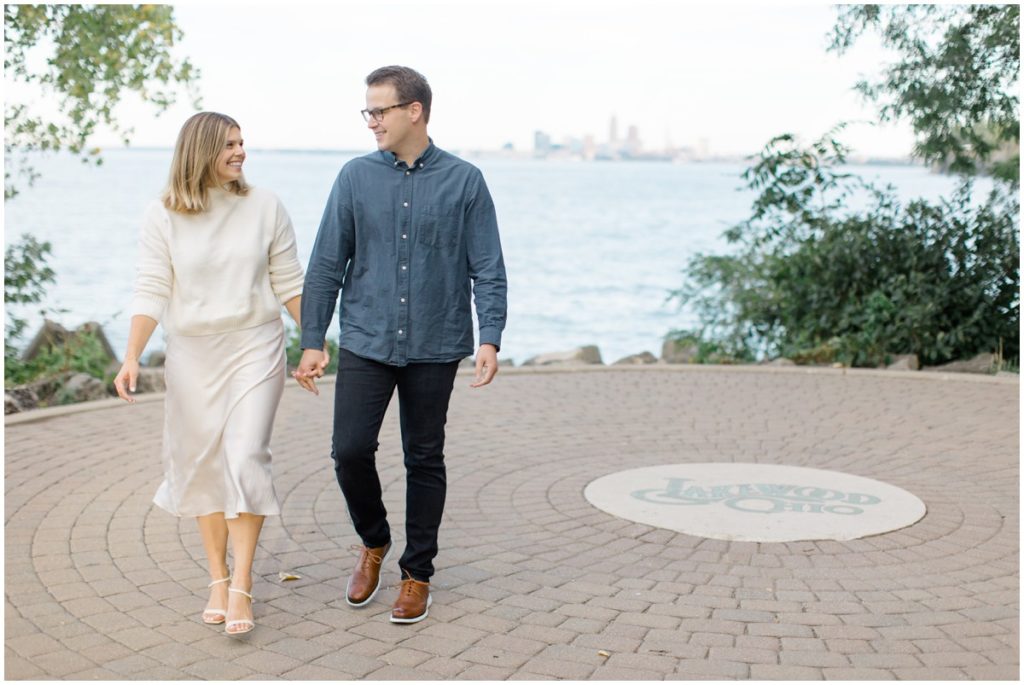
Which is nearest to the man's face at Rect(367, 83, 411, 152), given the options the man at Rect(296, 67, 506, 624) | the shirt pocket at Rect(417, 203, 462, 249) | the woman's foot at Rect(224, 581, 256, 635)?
the man at Rect(296, 67, 506, 624)

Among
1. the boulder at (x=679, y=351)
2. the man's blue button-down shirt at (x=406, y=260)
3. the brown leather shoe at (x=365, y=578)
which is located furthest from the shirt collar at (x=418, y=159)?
the boulder at (x=679, y=351)

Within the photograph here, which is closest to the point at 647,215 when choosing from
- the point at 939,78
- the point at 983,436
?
the point at 939,78

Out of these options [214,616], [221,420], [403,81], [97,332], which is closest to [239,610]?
[214,616]

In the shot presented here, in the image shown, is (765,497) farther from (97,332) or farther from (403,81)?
(97,332)

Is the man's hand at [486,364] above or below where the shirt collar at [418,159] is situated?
below

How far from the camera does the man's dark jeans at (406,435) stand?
4.46 meters

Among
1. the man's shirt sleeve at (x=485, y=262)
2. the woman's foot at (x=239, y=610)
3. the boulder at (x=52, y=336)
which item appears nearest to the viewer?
the woman's foot at (x=239, y=610)

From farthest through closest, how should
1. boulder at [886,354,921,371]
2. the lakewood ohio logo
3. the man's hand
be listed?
boulder at [886,354,921,371] < the lakewood ohio logo < the man's hand

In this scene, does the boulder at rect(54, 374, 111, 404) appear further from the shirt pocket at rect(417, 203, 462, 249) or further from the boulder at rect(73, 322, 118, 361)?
the shirt pocket at rect(417, 203, 462, 249)

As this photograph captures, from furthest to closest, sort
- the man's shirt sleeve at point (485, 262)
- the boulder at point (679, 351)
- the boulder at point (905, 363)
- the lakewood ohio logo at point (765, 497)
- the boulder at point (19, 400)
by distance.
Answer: the boulder at point (679, 351)
the boulder at point (905, 363)
the boulder at point (19, 400)
the lakewood ohio logo at point (765, 497)
the man's shirt sleeve at point (485, 262)

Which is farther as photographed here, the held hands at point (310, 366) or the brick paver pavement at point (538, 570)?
the held hands at point (310, 366)

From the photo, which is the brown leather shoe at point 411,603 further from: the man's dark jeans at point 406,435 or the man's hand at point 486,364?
the man's hand at point 486,364

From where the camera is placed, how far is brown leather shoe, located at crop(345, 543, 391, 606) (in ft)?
15.1

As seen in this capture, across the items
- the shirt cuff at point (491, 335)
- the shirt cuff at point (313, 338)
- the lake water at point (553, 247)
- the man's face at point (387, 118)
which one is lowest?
the lake water at point (553, 247)
